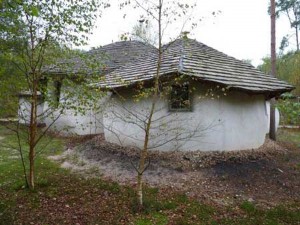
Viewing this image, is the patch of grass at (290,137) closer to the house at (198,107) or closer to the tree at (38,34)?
the house at (198,107)

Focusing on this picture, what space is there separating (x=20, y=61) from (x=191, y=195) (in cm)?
491

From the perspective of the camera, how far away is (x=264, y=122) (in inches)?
446

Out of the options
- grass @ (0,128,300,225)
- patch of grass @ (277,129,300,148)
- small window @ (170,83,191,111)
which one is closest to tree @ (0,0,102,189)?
grass @ (0,128,300,225)

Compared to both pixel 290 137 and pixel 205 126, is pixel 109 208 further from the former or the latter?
pixel 290 137

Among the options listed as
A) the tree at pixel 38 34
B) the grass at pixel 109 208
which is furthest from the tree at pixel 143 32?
the grass at pixel 109 208

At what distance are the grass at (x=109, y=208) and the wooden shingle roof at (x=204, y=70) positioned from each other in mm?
3288

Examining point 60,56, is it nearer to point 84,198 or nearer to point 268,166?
point 84,198

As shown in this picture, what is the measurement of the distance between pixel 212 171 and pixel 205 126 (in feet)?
5.72

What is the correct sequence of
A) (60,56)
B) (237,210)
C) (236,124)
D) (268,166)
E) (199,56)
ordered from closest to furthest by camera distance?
1. (237,210)
2. (60,56)
3. (268,166)
4. (236,124)
5. (199,56)

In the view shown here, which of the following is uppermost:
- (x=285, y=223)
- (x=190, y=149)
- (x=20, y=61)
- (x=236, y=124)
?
(x=20, y=61)

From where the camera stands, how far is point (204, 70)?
976cm

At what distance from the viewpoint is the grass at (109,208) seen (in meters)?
5.69

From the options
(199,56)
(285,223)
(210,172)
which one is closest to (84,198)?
(210,172)

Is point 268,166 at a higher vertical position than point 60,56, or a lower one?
lower
